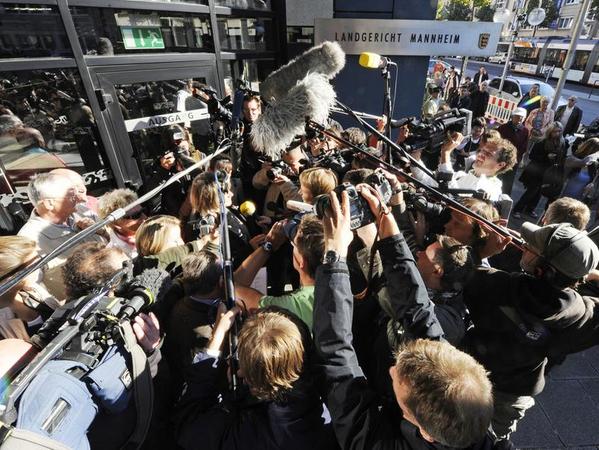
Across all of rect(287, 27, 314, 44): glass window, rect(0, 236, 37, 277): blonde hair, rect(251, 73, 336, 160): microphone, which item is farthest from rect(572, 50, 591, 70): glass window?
rect(0, 236, 37, 277): blonde hair

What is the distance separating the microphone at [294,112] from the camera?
6.22 feet

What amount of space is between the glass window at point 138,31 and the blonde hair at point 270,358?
3.17 metres

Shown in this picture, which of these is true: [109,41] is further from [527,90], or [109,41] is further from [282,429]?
[527,90]

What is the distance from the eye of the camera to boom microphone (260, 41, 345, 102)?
265 cm

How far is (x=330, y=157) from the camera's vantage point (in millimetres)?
2984

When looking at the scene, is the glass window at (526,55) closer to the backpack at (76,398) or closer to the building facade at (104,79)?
the building facade at (104,79)

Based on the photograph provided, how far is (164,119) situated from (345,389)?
12.2 feet

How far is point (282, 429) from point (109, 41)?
3.63 meters

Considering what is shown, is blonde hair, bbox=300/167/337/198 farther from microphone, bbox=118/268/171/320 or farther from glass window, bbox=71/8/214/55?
glass window, bbox=71/8/214/55

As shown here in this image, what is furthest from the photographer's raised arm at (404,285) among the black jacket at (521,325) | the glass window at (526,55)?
the glass window at (526,55)

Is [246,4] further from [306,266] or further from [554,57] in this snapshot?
[554,57]

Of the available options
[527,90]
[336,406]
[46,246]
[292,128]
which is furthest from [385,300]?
[527,90]

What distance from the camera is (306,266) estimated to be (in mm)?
1770

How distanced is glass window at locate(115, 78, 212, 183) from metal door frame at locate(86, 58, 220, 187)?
10 centimetres
